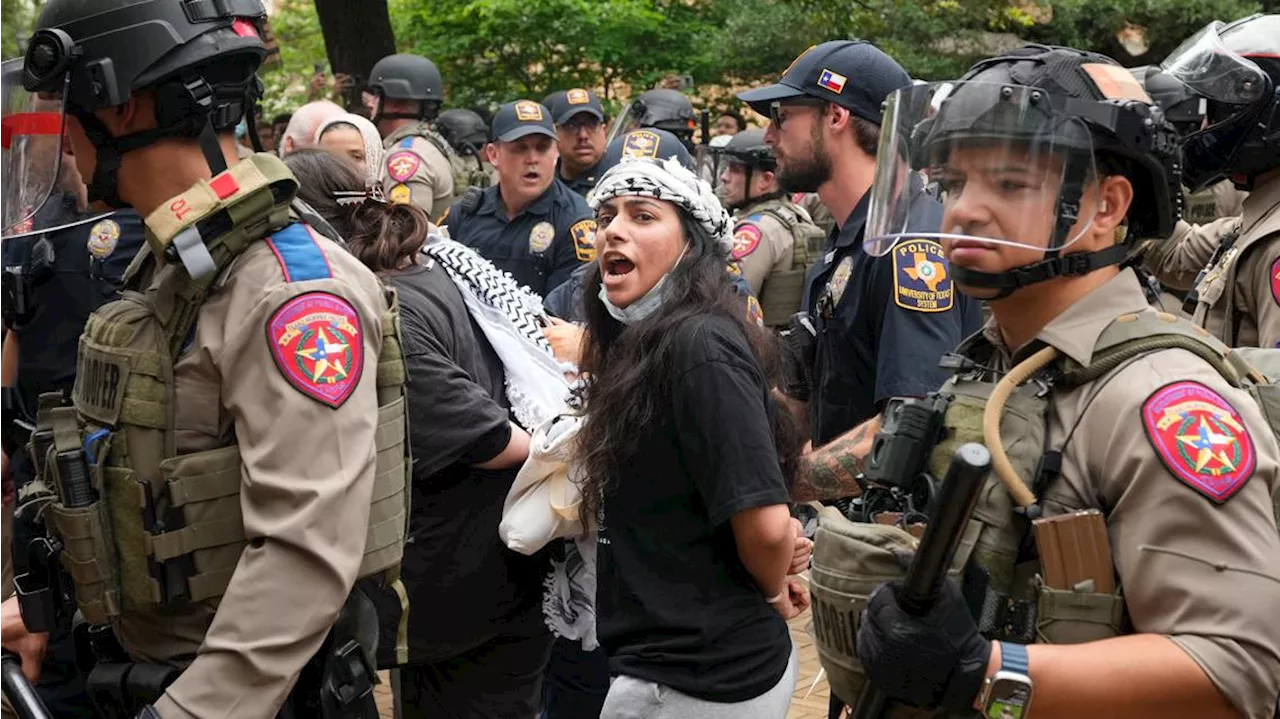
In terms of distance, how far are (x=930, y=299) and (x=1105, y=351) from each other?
1933 mm

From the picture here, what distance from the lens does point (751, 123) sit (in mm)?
17875

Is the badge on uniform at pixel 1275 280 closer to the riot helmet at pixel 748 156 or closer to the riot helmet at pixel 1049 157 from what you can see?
the riot helmet at pixel 1049 157

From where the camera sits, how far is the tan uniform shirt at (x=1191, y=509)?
2125 mm

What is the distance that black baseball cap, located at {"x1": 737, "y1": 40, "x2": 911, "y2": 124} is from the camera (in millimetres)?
4906

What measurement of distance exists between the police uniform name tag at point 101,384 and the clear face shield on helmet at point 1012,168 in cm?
147

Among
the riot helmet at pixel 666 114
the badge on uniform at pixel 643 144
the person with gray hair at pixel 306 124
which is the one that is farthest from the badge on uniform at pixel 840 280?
the riot helmet at pixel 666 114

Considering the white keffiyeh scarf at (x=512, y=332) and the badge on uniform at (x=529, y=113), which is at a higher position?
the white keffiyeh scarf at (x=512, y=332)

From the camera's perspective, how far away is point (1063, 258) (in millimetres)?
2471

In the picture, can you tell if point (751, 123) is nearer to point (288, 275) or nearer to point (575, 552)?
point (575, 552)

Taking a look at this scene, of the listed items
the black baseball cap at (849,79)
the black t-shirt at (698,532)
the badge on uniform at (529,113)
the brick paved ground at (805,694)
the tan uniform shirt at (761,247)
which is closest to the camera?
the black t-shirt at (698,532)

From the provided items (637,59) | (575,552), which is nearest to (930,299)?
(575,552)

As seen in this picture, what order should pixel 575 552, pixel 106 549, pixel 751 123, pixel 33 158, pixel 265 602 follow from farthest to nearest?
pixel 751 123
pixel 575 552
pixel 33 158
pixel 106 549
pixel 265 602

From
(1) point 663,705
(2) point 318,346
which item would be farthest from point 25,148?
(1) point 663,705

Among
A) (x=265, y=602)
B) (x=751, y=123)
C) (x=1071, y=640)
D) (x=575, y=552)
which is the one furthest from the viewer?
(x=751, y=123)
